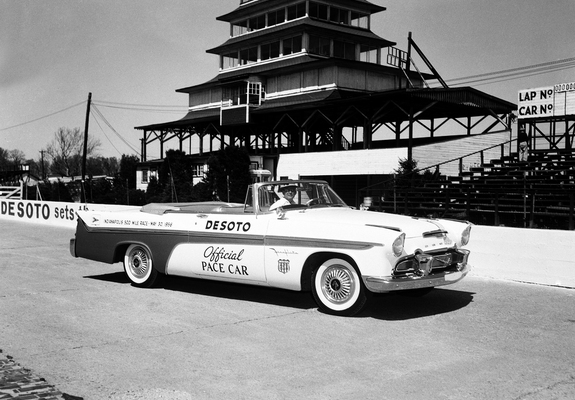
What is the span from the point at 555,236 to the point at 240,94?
1436 inches

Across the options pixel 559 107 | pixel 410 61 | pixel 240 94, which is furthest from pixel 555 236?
pixel 240 94

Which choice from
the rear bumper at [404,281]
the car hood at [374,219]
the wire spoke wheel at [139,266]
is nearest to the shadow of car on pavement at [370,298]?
the wire spoke wheel at [139,266]

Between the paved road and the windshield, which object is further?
the windshield

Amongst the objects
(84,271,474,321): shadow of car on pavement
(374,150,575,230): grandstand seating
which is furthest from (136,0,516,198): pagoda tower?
(84,271,474,321): shadow of car on pavement

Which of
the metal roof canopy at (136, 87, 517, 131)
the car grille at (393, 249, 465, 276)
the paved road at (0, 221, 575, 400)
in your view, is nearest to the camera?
the paved road at (0, 221, 575, 400)

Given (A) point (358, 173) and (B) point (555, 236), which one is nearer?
(B) point (555, 236)

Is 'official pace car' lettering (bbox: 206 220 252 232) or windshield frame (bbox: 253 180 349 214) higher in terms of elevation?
windshield frame (bbox: 253 180 349 214)

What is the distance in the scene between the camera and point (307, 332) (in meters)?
7.32

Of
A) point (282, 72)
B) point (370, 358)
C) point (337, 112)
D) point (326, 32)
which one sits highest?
point (326, 32)

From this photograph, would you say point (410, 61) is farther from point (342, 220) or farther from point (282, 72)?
point (342, 220)

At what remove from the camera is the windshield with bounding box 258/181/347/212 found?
9.27 m

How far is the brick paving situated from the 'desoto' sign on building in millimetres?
26212

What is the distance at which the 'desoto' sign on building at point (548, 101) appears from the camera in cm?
2738

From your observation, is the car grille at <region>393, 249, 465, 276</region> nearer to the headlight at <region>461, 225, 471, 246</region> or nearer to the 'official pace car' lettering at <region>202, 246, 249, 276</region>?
the headlight at <region>461, 225, 471, 246</region>
